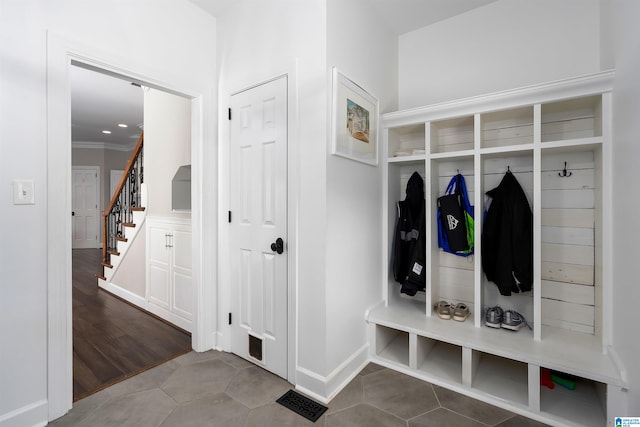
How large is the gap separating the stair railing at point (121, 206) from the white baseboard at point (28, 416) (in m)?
2.80

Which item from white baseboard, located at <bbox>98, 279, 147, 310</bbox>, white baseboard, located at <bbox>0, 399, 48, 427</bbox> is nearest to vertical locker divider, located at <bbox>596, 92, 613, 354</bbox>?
white baseboard, located at <bbox>0, 399, 48, 427</bbox>

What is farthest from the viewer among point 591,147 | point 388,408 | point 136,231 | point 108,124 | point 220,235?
point 108,124

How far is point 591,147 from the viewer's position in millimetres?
1883

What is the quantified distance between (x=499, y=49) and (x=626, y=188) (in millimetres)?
1420

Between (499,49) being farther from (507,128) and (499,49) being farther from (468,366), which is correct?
(468,366)

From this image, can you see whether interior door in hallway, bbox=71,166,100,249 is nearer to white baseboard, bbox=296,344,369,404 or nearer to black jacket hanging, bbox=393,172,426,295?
white baseboard, bbox=296,344,369,404

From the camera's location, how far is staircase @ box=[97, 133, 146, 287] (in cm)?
359

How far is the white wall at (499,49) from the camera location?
2041 mm

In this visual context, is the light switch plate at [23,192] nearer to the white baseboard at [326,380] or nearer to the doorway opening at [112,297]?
the doorway opening at [112,297]

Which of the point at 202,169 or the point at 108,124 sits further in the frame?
the point at 108,124

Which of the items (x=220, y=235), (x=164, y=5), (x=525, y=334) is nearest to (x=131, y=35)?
(x=164, y=5)

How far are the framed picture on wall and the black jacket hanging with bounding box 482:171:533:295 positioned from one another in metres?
0.95

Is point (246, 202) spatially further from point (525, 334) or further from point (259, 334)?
point (525, 334)

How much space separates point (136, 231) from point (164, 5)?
244cm
